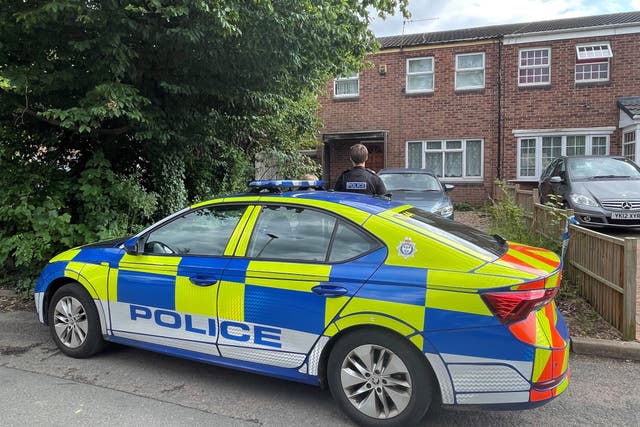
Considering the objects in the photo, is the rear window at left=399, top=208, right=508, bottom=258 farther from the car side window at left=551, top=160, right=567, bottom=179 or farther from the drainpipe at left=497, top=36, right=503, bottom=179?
the drainpipe at left=497, top=36, right=503, bottom=179

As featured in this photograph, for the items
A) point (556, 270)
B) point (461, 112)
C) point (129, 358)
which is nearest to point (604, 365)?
point (556, 270)

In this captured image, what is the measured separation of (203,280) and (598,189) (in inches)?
299

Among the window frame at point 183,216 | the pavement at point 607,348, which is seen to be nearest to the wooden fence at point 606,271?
the pavement at point 607,348

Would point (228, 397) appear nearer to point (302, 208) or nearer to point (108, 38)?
point (302, 208)

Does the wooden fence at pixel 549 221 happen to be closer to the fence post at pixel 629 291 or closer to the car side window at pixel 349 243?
the fence post at pixel 629 291

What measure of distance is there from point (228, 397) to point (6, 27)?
442cm

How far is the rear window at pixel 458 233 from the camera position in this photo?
3115 millimetres

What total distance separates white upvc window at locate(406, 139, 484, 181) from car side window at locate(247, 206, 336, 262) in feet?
43.0

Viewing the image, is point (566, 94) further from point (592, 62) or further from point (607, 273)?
point (607, 273)

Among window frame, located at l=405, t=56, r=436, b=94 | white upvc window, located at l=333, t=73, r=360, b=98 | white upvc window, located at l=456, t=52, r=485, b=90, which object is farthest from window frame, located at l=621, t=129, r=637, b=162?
white upvc window, located at l=333, t=73, r=360, b=98

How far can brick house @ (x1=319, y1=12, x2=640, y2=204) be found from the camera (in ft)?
48.4

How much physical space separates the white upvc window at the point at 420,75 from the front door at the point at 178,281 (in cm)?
1376

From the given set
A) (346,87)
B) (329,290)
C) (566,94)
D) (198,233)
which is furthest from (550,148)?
(329,290)

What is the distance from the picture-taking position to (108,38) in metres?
5.12
